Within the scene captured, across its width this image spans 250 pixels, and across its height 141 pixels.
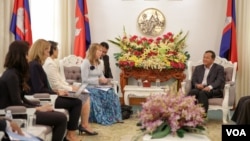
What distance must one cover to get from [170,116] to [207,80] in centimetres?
328

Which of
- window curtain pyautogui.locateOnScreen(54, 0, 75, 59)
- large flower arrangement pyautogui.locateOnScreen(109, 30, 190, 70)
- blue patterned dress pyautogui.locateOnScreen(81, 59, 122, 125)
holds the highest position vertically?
window curtain pyautogui.locateOnScreen(54, 0, 75, 59)

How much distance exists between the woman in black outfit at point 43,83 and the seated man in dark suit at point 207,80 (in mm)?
2326

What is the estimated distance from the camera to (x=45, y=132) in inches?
149

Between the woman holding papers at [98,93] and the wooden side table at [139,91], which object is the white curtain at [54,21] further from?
the woman holding papers at [98,93]

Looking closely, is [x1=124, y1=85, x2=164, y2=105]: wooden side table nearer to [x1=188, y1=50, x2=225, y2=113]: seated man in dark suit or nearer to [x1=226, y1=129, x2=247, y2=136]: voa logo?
[x1=188, y1=50, x2=225, y2=113]: seated man in dark suit

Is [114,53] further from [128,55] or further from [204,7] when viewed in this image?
[204,7]

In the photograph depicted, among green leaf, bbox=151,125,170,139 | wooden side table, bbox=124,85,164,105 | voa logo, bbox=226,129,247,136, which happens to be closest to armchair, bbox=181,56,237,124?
wooden side table, bbox=124,85,164,105

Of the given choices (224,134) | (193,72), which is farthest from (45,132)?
(193,72)

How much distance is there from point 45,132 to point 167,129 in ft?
3.79

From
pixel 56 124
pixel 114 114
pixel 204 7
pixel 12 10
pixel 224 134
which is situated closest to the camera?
pixel 224 134

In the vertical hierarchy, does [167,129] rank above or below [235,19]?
below

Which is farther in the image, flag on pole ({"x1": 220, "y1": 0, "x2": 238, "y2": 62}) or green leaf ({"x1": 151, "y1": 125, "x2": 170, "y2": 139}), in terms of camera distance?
flag on pole ({"x1": 220, "y1": 0, "x2": 238, "y2": 62})

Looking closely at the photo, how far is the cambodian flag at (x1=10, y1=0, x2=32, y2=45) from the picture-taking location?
775 cm

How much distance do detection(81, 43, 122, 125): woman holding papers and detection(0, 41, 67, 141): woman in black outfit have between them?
7.02 ft
